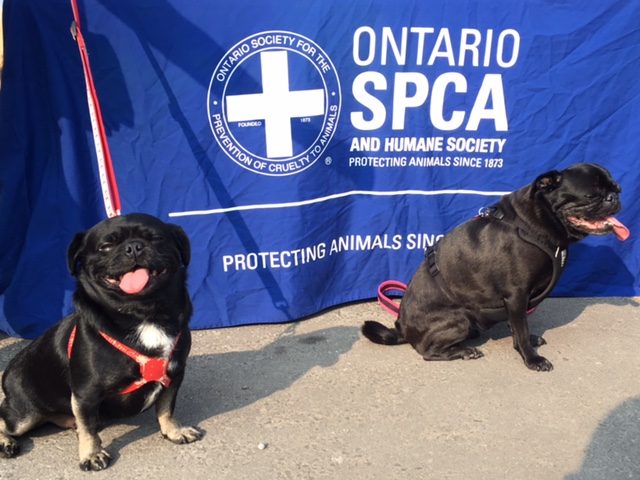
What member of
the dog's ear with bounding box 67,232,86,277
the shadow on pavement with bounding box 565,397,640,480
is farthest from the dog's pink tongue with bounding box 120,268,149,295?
the shadow on pavement with bounding box 565,397,640,480

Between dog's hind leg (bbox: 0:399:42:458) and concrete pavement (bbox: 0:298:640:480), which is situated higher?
dog's hind leg (bbox: 0:399:42:458)

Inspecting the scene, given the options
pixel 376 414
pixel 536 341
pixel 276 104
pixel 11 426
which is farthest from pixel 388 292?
pixel 11 426

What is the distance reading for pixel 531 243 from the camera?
3.59m

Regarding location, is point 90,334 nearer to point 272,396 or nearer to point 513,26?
point 272,396

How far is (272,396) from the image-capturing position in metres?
3.48

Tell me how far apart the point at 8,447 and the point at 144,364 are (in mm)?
785

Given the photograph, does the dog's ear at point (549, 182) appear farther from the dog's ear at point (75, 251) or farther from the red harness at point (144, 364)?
the dog's ear at point (75, 251)

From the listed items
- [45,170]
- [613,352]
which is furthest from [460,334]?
[45,170]

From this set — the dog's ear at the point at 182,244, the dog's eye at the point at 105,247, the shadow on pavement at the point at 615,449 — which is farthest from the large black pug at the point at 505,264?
the dog's eye at the point at 105,247

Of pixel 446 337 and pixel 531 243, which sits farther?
pixel 446 337

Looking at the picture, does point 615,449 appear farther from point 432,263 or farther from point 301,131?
point 301,131

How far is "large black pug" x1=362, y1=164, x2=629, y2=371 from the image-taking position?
3.55m

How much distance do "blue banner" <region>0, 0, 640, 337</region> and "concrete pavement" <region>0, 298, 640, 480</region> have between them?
0.52 metres

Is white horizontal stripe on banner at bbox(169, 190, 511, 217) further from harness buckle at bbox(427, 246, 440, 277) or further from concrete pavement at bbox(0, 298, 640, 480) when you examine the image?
concrete pavement at bbox(0, 298, 640, 480)
